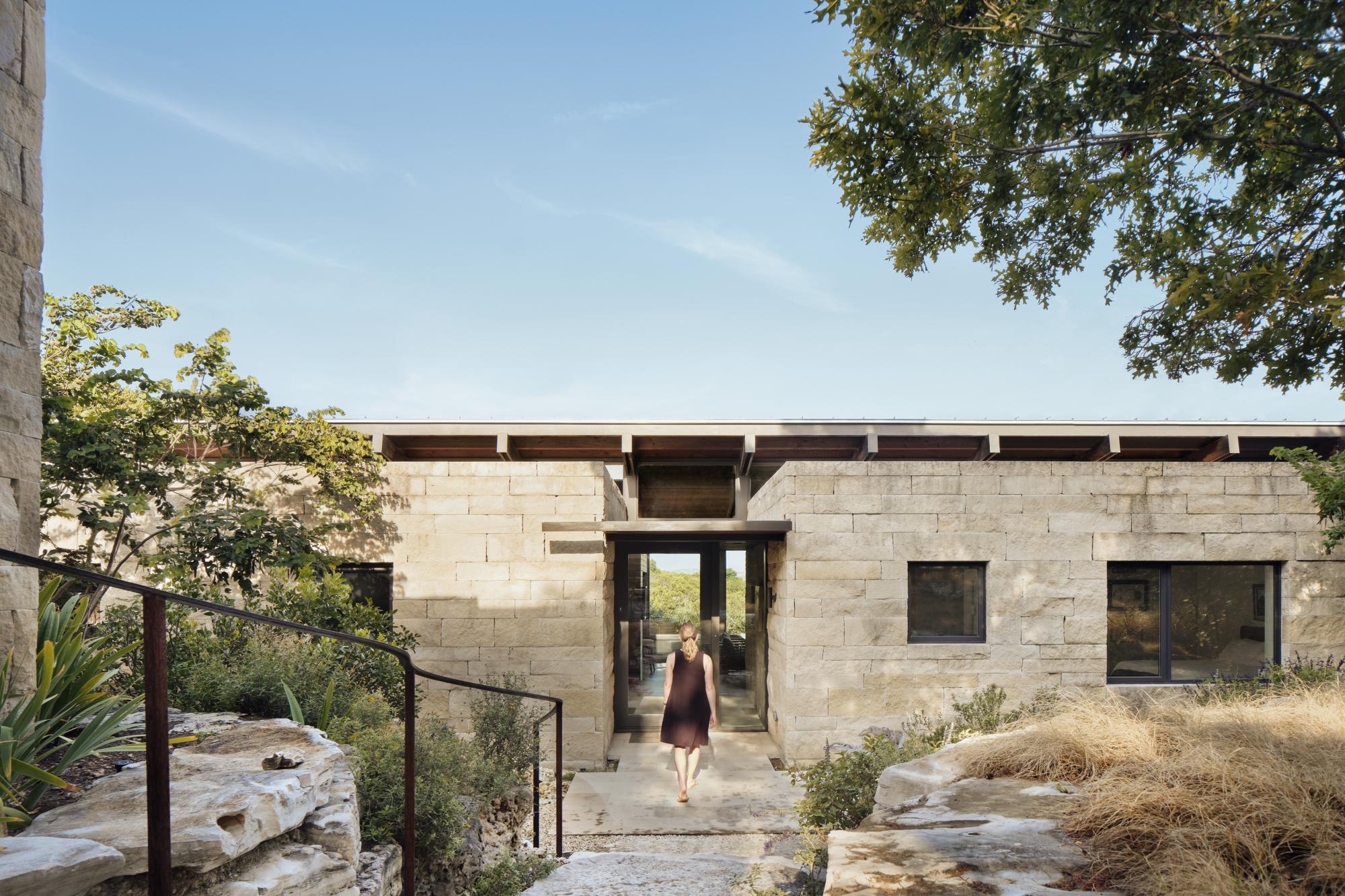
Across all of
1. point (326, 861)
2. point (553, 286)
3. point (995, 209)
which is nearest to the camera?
point (326, 861)

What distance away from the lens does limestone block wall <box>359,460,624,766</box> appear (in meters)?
8.04

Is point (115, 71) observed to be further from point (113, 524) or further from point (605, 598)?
point (605, 598)

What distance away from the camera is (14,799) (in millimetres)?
2512

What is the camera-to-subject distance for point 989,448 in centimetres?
1157

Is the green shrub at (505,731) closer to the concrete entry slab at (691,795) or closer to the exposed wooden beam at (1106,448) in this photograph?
the concrete entry slab at (691,795)

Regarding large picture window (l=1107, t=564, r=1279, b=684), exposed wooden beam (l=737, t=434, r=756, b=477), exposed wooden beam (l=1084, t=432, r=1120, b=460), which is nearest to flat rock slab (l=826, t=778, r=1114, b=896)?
large picture window (l=1107, t=564, r=1279, b=684)

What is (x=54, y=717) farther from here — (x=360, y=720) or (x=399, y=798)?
(x=360, y=720)

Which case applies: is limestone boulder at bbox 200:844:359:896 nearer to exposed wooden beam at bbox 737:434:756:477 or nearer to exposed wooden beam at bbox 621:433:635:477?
exposed wooden beam at bbox 621:433:635:477

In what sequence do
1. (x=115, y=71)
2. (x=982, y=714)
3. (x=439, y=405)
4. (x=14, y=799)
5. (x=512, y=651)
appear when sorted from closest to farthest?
(x=14, y=799) → (x=982, y=714) → (x=512, y=651) → (x=115, y=71) → (x=439, y=405)

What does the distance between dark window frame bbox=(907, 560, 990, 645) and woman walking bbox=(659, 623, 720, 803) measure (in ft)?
7.84

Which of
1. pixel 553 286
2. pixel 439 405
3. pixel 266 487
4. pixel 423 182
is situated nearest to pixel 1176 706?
pixel 266 487

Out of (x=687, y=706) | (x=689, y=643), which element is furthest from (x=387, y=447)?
(x=687, y=706)

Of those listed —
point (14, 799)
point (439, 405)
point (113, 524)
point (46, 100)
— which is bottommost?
point (14, 799)

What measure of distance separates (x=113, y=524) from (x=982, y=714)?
8.46 m
